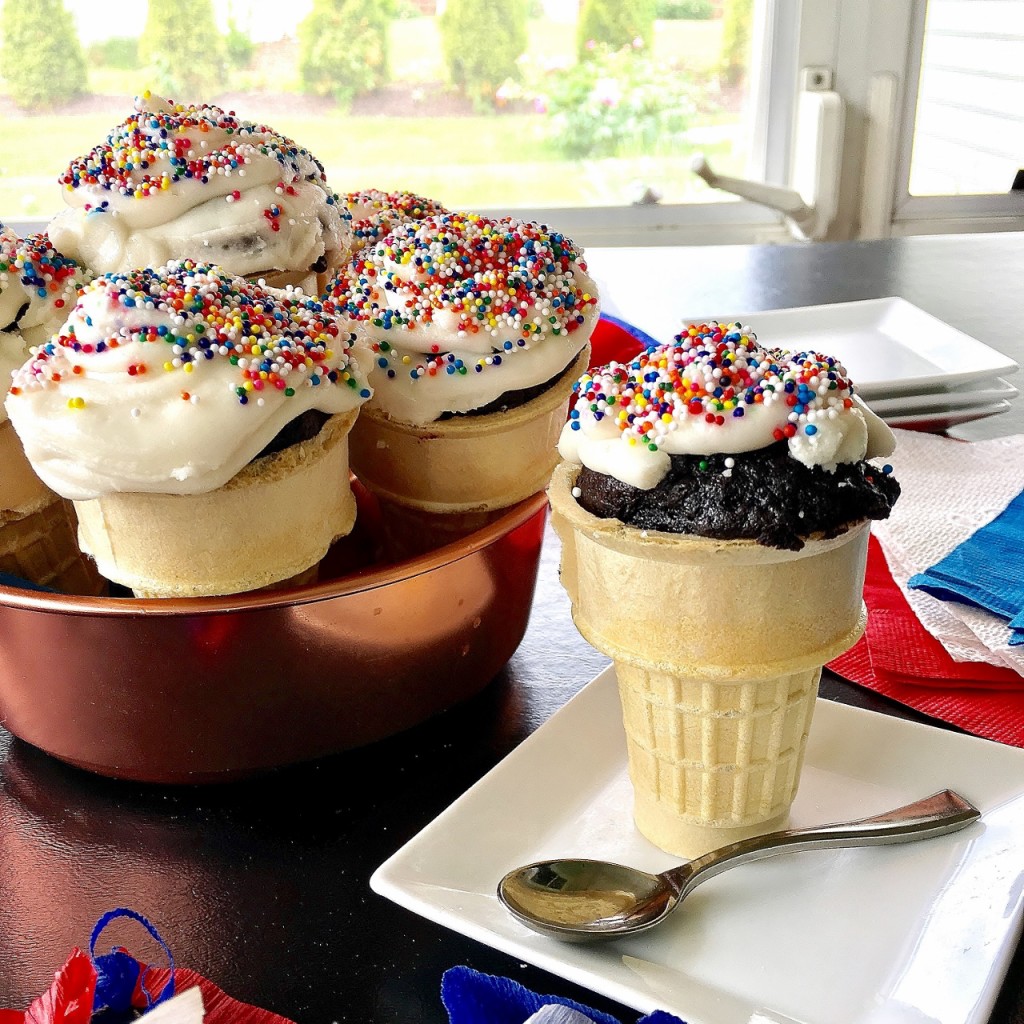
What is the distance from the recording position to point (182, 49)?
14.7 feet

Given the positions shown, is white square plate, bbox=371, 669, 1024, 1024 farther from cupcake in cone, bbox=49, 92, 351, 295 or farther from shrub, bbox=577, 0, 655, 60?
shrub, bbox=577, 0, 655, 60

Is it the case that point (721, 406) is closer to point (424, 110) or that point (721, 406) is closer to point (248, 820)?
point (248, 820)

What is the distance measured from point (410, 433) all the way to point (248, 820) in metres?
0.45

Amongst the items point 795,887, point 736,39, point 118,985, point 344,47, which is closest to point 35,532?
point 118,985

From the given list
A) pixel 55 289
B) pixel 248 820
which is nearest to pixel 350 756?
pixel 248 820

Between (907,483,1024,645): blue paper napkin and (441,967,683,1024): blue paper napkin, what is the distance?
0.78 m

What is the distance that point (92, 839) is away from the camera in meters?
1.13

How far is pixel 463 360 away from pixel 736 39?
3835 mm

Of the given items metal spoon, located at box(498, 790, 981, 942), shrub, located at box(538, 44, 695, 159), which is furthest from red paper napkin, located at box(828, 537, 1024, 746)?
shrub, located at box(538, 44, 695, 159)

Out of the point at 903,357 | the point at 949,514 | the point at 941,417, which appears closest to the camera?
the point at 949,514

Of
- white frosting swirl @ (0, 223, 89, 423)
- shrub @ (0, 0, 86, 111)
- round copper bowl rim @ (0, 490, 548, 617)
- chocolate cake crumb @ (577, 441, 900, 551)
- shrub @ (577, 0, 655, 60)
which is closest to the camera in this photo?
chocolate cake crumb @ (577, 441, 900, 551)

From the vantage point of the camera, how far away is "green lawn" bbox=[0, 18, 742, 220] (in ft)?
15.0

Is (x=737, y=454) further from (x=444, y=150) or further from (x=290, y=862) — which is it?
(x=444, y=150)

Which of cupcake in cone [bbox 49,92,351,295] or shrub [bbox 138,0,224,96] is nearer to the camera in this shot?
cupcake in cone [bbox 49,92,351,295]
